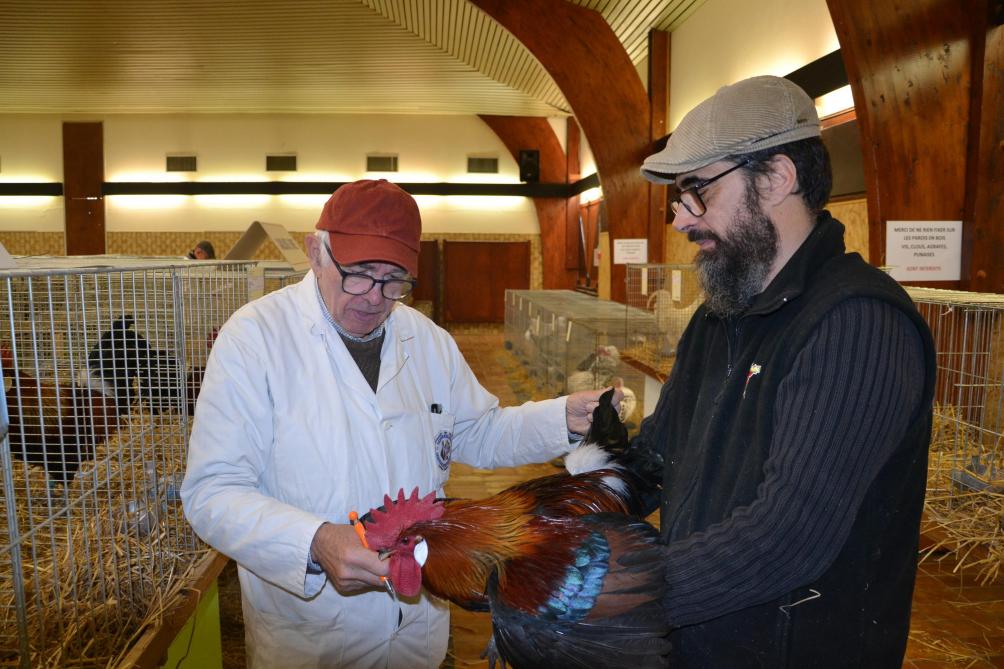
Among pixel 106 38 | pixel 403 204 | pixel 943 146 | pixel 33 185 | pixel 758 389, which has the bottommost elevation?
pixel 758 389

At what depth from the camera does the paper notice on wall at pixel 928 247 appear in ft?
14.8

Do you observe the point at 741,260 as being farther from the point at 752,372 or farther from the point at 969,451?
the point at 969,451

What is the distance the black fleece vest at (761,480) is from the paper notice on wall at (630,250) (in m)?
9.41

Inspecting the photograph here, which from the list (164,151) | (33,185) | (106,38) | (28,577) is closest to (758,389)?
(28,577)

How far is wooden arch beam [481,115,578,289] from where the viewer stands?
17781 millimetres

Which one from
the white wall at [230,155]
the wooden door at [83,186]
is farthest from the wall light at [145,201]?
the wooden door at [83,186]

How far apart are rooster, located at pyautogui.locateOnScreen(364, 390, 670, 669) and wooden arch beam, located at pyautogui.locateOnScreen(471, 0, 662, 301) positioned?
852 cm

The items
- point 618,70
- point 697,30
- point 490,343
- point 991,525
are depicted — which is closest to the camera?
point 991,525

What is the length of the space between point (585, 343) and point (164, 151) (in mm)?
14981

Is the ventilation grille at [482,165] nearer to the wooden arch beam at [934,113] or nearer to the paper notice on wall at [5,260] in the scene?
the wooden arch beam at [934,113]

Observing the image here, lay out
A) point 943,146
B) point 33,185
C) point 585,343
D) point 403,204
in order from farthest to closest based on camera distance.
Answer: point 33,185 → point 585,343 → point 943,146 → point 403,204

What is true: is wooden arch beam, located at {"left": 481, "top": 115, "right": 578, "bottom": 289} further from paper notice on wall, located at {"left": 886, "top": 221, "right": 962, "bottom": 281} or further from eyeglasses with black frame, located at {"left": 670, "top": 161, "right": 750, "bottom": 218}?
eyeglasses with black frame, located at {"left": 670, "top": 161, "right": 750, "bottom": 218}

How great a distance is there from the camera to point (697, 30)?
9453 mm

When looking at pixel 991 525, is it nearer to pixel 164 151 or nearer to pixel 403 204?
pixel 403 204
